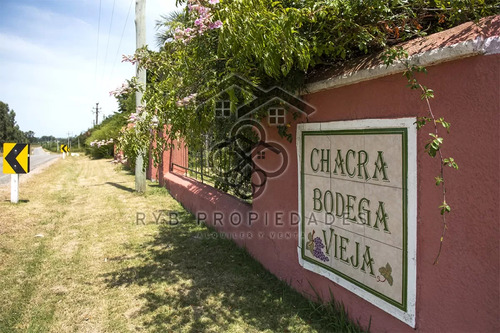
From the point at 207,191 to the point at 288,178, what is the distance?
123 inches

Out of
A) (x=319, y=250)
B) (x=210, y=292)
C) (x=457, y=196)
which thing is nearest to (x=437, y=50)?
(x=457, y=196)

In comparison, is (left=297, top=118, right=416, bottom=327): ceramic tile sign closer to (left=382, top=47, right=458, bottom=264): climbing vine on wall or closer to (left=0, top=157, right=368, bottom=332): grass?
(left=382, top=47, right=458, bottom=264): climbing vine on wall

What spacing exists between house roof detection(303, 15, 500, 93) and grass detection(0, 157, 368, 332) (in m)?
1.91

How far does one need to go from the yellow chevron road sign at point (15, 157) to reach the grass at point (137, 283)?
1323 mm

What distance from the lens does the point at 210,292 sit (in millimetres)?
3740

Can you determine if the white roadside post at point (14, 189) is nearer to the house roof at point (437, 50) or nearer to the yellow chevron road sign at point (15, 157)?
the yellow chevron road sign at point (15, 157)

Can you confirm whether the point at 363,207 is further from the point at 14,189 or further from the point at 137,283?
the point at 14,189

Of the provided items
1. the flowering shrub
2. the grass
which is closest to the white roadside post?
the grass

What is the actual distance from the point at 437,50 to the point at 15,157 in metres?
8.69

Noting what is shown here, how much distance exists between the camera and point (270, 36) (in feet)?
7.37

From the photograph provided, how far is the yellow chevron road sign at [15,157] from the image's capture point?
7855 mm

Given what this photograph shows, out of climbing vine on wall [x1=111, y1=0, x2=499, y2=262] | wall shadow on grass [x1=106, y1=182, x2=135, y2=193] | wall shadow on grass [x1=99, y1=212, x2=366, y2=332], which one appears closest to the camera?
climbing vine on wall [x1=111, y1=0, x2=499, y2=262]

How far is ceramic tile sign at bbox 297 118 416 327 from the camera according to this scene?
2320 millimetres

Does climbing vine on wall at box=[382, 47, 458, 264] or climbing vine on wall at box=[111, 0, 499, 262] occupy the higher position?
climbing vine on wall at box=[111, 0, 499, 262]
